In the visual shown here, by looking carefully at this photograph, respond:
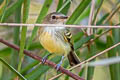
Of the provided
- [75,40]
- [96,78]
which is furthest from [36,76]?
[96,78]

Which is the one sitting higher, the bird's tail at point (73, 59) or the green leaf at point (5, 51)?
the bird's tail at point (73, 59)

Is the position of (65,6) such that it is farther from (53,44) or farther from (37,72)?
(37,72)

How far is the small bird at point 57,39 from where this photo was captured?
8.26 ft

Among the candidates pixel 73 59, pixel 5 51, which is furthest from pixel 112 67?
pixel 5 51

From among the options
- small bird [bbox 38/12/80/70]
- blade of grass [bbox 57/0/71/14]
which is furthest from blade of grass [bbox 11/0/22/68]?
blade of grass [bbox 57/0/71/14]

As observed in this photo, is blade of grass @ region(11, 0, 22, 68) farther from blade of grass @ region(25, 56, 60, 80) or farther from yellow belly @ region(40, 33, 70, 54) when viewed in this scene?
blade of grass @ region(25, 56, 60, 80)

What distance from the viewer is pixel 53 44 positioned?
2529 mm

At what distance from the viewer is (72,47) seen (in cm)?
267

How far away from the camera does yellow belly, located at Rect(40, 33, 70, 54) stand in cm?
249

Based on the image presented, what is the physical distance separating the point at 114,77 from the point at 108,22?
0.62 m

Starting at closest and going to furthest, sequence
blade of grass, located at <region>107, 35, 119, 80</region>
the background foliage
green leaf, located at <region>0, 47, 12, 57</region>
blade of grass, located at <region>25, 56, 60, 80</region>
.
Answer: the background foliage → blade of grass, located at <region>25, 56, 60, 80</region> → blade of grass, located at <region>107, 35, 119, 80</region> → green leaf, located at <region>0, 47, 12, 57</region>

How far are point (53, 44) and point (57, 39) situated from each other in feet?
0.28

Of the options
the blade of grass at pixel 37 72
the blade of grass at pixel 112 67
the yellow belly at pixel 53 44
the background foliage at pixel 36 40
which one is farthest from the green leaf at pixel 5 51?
the blade of grass at pixel 112 67

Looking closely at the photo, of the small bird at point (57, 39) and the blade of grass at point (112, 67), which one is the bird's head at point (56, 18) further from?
the blade of grass at point (112, 67)
